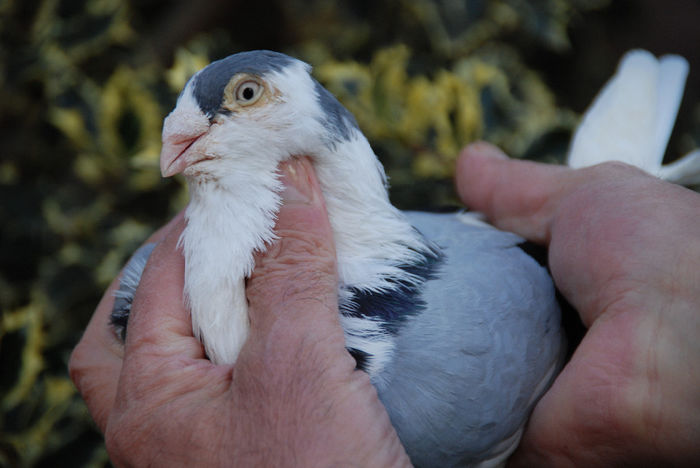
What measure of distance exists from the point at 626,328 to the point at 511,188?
488 millimetres

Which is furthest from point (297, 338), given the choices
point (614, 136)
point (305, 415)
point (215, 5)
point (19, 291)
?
point (215, 5)

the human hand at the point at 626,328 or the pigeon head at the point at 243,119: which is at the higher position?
the pigeon head at the point at 243,119

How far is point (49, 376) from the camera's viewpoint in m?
1.78

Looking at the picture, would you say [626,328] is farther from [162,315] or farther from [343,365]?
[162,315]

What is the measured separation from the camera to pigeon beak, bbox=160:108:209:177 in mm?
995

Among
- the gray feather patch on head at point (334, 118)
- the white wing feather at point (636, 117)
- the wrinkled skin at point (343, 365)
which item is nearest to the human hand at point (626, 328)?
the wrinkled skin at point (343, 365)

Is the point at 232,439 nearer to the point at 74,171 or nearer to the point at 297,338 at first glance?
the point at 297,338

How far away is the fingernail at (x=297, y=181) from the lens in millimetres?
1004

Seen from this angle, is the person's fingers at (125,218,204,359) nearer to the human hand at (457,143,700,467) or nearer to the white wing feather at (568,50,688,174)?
the human hand at (457,143,700,467)

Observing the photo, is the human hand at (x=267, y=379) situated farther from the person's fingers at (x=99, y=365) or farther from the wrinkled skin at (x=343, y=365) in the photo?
the person's fingers at (x=99, y=365)

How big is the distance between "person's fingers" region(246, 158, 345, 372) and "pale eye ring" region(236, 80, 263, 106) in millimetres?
118

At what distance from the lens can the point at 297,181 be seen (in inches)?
40.1

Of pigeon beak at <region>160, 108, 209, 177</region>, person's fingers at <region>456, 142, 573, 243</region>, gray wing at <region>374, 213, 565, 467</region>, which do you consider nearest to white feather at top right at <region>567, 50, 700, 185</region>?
person's fingers at <region>456, 142, 573, 243</region>

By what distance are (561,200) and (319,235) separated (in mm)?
565
